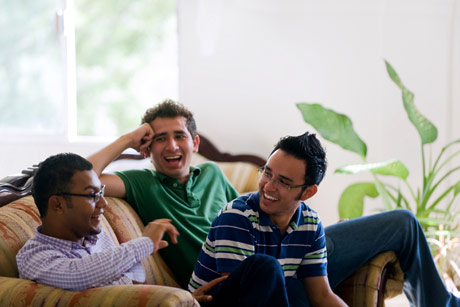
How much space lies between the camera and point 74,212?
1690 mm

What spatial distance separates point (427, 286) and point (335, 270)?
0.32m

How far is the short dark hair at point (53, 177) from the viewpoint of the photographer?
1688mm

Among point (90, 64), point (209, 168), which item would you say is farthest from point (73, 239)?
point (90, 64)

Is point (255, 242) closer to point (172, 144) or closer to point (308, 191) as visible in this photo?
point (308, 191)

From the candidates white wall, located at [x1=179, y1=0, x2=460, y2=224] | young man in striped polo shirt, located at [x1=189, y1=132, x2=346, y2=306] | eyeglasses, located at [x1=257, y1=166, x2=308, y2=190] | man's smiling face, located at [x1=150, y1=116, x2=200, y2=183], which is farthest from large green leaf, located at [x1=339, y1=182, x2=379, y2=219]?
eyeglasses, located at [x1=257, y1=166, x2=308, y2=190]

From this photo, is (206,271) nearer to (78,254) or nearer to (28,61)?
(78,254)

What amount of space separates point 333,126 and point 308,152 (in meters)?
1.41

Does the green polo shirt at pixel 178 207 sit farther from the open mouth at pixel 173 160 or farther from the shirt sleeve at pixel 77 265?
the shirt sleeve at pixel 77 265

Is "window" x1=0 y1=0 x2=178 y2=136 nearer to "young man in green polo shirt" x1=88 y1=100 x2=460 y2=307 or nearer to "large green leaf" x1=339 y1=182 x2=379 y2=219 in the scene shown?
"large green leaf" x1=339 y1=182 x2=379 y2=219

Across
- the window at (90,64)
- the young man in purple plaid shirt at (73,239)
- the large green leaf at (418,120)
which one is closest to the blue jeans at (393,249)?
the young man in purple plaid shirt at (73,239)

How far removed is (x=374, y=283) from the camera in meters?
2.19

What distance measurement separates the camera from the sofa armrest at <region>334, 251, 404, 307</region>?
2188 mm

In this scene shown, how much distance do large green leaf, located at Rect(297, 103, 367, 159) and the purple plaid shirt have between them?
1761 millimetres

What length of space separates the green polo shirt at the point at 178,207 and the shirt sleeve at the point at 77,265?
52 centimetres
